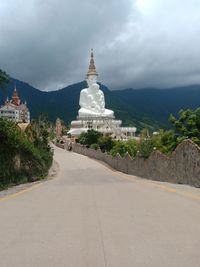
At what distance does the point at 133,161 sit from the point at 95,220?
30596 mm

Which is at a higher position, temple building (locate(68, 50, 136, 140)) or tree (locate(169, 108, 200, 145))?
temple building (locate(68, 50, 136, 140))

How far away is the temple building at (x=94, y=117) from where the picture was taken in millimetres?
123062

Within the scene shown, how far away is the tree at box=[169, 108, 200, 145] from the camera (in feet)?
124

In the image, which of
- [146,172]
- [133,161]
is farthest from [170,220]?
[133,161]

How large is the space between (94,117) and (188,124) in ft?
299

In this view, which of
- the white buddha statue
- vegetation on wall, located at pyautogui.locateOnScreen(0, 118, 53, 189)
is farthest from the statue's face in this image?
vegetation on wall, located at pyautogui.locateOnScreen(0, 118, 53, 189)

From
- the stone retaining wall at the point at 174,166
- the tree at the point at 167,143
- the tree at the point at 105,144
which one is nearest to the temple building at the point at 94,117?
the tree at the point at 105,144

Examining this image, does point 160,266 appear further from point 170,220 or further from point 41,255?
point 170,220

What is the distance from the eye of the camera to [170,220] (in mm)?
9766

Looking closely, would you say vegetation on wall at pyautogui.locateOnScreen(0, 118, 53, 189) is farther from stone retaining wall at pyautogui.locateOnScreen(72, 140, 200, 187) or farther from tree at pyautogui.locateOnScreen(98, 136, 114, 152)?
tree at pyautogui.locateOnScreen(98, 136, 114, 152)

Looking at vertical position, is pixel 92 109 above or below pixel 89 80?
below

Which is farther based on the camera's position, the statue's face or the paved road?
the statue's face

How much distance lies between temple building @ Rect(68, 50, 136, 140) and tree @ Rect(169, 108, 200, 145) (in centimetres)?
7925

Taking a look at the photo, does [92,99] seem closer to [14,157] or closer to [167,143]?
[167,143]
